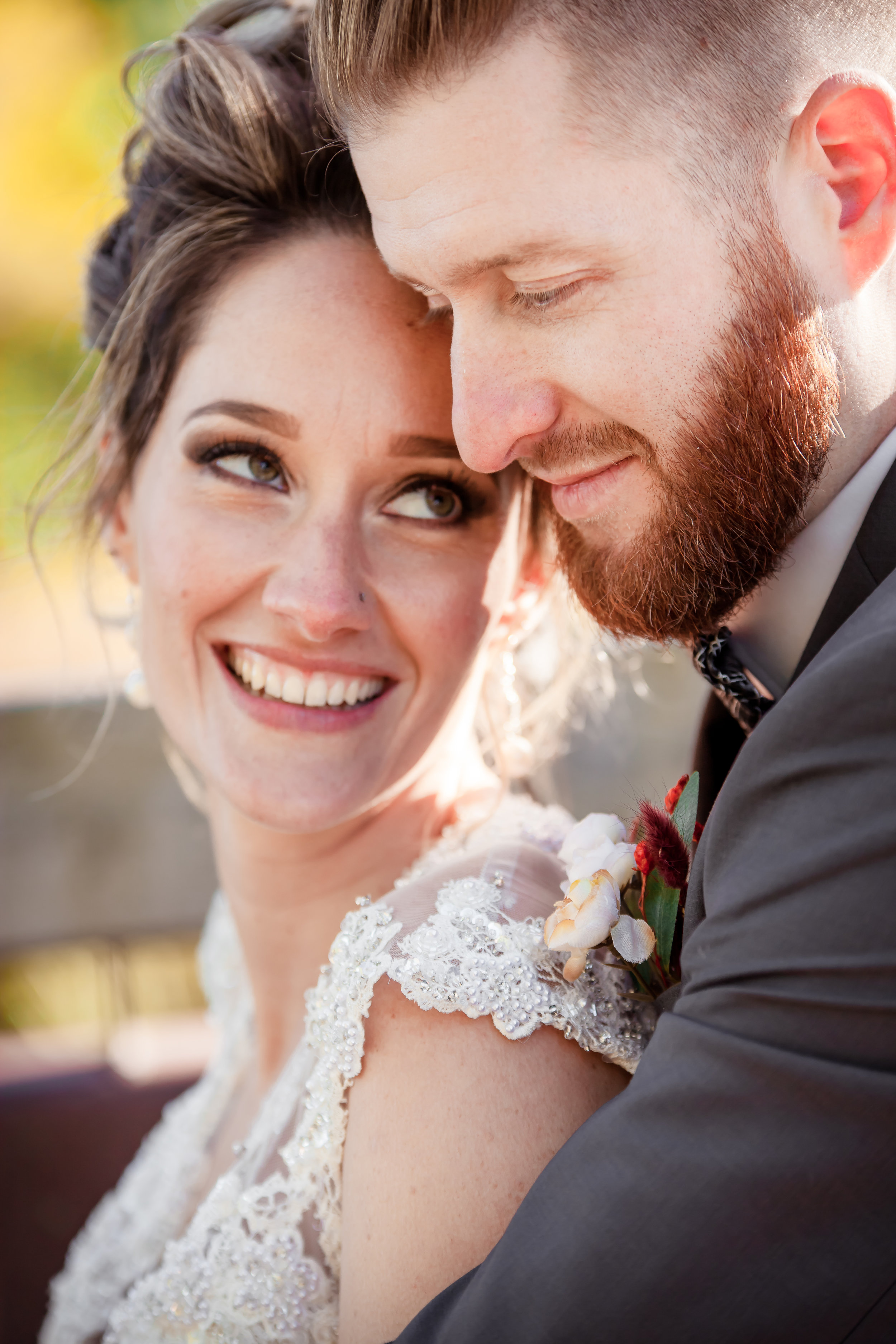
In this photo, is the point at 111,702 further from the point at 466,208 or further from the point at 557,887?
the point at 466,208

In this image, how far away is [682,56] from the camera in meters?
1.42

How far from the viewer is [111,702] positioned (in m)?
2.43

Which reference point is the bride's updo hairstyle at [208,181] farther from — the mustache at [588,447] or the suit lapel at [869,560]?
the suit lapel at [869,560]

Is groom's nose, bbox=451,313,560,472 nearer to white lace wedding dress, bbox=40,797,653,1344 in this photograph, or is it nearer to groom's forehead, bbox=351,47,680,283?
groom's forehead, bbox=351,47,680,283

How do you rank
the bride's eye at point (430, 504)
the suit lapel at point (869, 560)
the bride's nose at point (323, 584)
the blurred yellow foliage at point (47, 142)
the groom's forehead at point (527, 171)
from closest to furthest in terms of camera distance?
the suit lapel at point (869, 560) < the groom's forehead at point (527, 171) < the bride's nose at point (323, 584) < the bride's eye at point (430, 504) < the blurred yellow foliage at point (47, 142)

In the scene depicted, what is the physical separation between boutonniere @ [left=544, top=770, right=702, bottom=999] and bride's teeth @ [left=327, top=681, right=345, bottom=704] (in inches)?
20.9

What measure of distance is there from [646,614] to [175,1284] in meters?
1.25

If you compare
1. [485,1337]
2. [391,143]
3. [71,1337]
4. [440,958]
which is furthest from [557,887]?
[71,1337]

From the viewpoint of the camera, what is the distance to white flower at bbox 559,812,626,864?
1547mm

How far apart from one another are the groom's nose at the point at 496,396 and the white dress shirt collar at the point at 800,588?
1.30ft

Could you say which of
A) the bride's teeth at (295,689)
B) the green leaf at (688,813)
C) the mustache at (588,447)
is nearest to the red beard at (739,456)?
the mustache at (588,447)

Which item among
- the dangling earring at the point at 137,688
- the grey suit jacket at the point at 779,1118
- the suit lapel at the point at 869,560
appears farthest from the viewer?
the dangling earring at the point at 137,688

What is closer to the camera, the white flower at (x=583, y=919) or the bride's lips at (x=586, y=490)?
the white flower at (x=583, y=919)

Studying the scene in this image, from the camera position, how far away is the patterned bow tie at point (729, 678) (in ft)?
5.08
